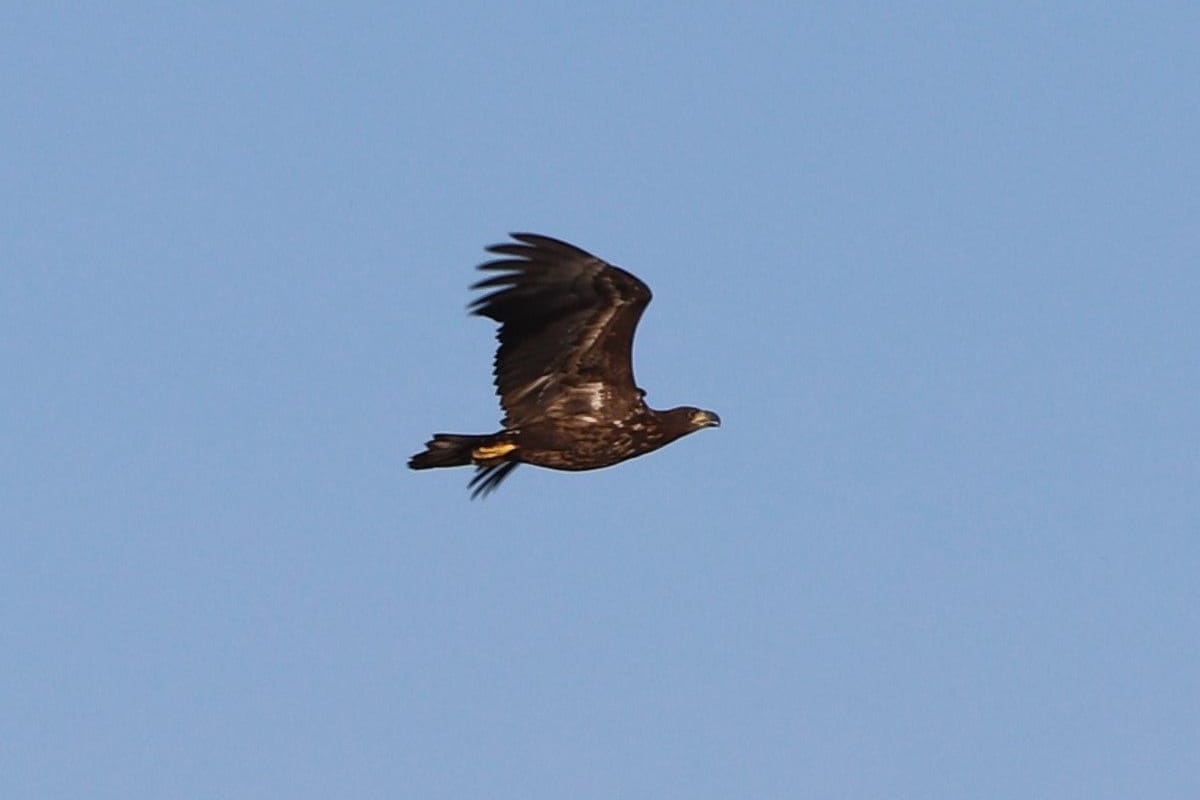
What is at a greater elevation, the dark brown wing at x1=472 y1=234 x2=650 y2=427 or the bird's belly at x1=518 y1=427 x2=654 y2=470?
the dark brown wing at x1=472 y1=234 x2=650 y2=427

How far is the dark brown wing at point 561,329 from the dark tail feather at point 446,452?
22.0 inches

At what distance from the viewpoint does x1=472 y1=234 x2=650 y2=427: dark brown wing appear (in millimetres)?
32719

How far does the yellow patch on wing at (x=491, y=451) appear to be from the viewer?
109ft

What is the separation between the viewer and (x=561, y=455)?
33.8m

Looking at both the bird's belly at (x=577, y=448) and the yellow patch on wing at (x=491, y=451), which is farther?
the bird's belly at (x=577, y=448)

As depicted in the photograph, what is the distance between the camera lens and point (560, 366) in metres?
33.4

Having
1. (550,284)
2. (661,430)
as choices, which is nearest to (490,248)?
(550,284)

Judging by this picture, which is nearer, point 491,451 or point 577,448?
point 491,451

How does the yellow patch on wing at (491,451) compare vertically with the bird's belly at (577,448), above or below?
below

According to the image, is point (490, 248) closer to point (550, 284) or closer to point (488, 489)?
point (550, 284)

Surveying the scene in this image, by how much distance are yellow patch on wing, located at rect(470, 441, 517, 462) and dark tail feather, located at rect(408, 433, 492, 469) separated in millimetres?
45

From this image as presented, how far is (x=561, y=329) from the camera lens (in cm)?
3319

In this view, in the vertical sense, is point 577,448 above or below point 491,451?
above

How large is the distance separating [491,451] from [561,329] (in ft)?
4.08
